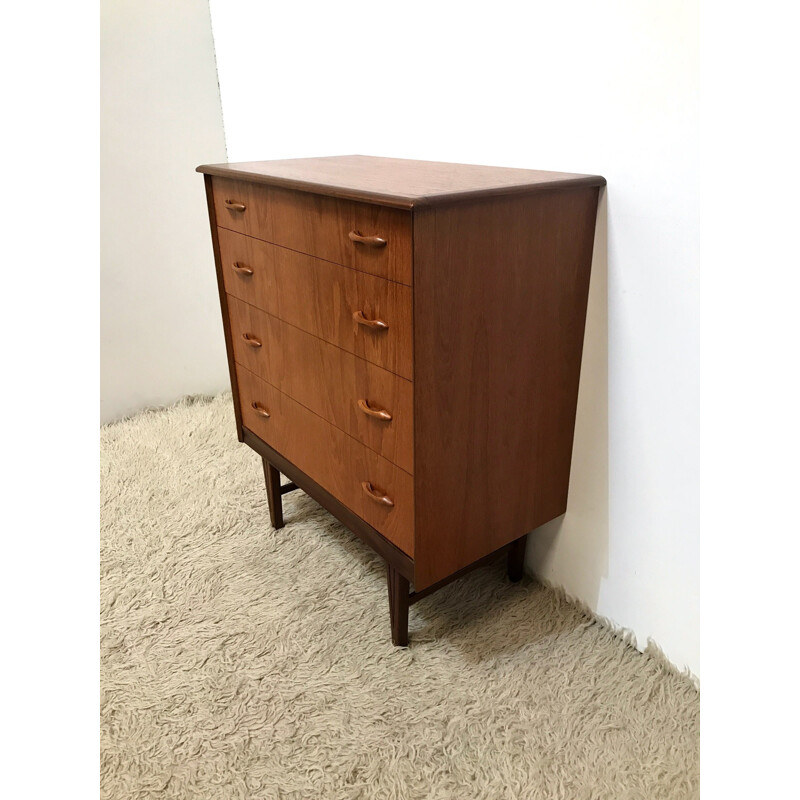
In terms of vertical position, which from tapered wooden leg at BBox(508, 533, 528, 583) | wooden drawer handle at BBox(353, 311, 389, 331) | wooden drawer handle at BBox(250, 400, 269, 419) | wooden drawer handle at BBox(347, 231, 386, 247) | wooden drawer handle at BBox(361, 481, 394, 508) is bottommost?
tapered wooden leg at BBox(508, 533, 528, 583)

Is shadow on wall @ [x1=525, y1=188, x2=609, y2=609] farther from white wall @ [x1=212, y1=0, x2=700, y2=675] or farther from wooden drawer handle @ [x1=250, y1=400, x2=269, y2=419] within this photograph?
wooden drawer handle @ [x1=250, y1=400, x2=269, y2=419]

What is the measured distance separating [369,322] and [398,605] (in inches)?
25.4

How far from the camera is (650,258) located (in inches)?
49.2

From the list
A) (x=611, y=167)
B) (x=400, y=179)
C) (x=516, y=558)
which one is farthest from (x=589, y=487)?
(x=400, y=179)

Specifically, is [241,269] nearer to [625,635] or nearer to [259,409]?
[259,409]

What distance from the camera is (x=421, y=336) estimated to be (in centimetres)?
114

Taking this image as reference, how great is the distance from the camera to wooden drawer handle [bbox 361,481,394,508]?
133cm

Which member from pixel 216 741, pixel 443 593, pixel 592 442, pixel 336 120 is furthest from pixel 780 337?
pixel 336 120

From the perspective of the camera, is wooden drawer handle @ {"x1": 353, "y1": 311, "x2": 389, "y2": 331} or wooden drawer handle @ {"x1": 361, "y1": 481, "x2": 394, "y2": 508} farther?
wooden drawer handle @ {"x1": 361, "y1": 481, "x2": 394, "y2": 508}

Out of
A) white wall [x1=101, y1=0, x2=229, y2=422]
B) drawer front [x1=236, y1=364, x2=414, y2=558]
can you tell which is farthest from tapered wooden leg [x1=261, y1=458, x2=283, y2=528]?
white wall [x1=101, y1=0, x2=229, y2=422]

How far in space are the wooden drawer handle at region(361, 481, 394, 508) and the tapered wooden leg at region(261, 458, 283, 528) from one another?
55 centimetres

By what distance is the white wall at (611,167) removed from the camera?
1175 millimetres

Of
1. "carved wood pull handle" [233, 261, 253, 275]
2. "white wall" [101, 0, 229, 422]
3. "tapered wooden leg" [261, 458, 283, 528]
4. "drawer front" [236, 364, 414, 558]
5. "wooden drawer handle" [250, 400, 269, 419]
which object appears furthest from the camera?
"white wall" [101, 0, 229, 422]
